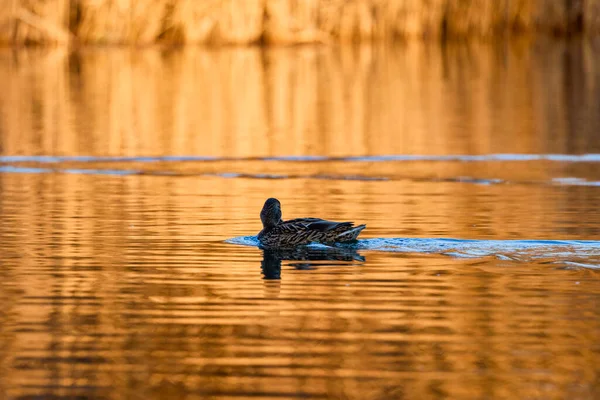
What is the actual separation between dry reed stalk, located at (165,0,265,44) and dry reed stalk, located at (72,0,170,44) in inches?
17.9

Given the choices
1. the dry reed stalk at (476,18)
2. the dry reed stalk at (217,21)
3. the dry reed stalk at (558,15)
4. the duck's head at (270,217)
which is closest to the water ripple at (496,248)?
the duck's head at (270,217)

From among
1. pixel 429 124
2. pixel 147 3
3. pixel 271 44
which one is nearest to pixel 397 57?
pixel 271 44

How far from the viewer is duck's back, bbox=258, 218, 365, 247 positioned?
9.43m

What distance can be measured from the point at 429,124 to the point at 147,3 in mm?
16289

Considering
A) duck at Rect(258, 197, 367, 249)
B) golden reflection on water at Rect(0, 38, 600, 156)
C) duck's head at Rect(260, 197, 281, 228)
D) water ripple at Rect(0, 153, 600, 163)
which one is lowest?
duck at Rect(258, 197, 367, 249)

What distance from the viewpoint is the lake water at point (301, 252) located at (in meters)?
6.14

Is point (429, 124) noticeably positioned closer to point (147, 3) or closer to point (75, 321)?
point (75, 321)

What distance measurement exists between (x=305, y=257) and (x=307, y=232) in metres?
0.28

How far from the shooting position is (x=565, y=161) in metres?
14.7

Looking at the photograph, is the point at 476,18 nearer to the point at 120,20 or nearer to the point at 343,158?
the point at 120,20

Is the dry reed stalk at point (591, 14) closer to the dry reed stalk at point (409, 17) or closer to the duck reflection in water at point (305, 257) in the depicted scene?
the dry reed stalk at point (409, 17)

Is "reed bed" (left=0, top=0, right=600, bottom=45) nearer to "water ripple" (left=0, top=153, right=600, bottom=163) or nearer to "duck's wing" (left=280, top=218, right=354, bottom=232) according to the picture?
"water ripple" (left=0, top=153, right=600, bottom=163)

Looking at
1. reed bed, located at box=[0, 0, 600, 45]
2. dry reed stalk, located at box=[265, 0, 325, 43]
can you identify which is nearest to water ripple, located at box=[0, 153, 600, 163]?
reed bed, located at box=[0, 0, 600, 45]

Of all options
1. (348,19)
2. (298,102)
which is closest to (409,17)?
(348,19)
